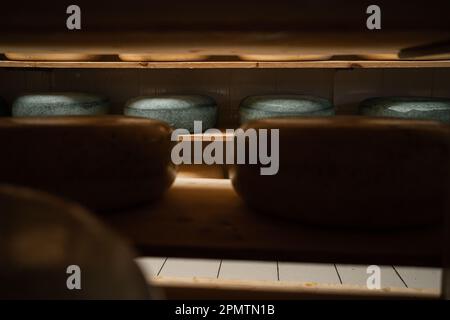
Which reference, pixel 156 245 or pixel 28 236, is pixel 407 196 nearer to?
pixel 156 245

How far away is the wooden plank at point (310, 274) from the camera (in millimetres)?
1872

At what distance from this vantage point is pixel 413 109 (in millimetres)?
1138

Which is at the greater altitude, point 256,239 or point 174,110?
→ point 174,110

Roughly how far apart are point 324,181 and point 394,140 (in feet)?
0.36

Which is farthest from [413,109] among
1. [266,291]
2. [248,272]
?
[248,272]

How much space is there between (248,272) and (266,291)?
931 mm

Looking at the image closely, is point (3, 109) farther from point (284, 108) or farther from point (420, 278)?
point (420, 278)

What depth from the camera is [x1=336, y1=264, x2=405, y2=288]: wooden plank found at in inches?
73.0

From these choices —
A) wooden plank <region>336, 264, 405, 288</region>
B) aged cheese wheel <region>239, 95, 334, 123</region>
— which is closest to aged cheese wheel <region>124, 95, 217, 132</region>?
aged cheese wheel <region>239, 95, 334, 123</region>

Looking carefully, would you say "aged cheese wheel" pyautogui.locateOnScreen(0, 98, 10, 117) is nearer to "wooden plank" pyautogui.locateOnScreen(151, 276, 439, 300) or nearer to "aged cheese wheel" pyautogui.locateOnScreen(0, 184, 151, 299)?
"wooden plank" pyautogui.locateOnScreen(151, 276, 439, 300)

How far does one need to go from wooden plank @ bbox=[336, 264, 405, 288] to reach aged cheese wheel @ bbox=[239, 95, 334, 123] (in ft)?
3.18

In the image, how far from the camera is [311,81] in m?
1.67

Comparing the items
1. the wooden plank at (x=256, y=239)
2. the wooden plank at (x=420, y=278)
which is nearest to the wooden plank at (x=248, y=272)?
the wooden plank at (x=420, y=278)
